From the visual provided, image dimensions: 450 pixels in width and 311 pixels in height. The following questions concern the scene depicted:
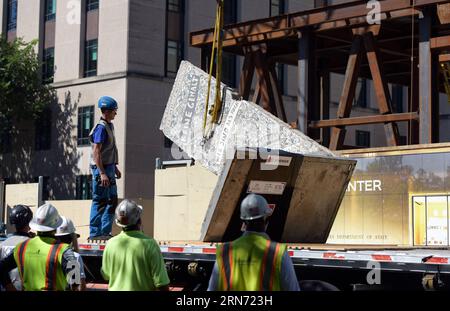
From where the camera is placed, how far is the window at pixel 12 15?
45.7 meters

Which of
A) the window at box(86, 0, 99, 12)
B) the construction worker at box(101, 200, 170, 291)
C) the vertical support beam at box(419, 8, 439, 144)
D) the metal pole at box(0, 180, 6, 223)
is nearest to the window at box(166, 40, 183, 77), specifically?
the window at box(86, 0, 99, 12)

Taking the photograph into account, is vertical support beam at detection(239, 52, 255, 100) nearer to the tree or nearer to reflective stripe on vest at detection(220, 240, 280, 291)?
the tree

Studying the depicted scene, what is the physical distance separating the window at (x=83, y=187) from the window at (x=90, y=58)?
5.11 m

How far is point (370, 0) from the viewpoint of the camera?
21375 mm

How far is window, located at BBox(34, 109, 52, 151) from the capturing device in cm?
4284

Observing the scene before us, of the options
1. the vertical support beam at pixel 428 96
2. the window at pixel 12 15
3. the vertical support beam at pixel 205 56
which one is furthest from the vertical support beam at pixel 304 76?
the window at pixel 12 15

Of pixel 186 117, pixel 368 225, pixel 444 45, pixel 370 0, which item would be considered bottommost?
pixel 368 225

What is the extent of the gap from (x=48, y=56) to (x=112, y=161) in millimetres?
33542

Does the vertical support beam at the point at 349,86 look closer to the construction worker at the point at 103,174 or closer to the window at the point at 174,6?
the construction worker at the point at 103,174

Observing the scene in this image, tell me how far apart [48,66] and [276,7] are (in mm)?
12840

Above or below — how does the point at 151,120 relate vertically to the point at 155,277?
above

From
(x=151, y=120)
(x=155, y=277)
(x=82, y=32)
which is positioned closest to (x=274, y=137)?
(x=155, y=277)

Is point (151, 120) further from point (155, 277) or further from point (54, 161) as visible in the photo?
point (155, 277)

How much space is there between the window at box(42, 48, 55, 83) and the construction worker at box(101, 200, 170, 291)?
3740 centimetres
